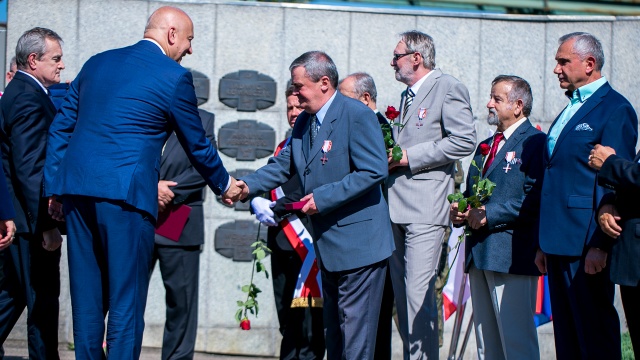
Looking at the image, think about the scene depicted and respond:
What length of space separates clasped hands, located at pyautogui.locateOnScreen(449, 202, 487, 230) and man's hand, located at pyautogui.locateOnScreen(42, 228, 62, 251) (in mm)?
2581

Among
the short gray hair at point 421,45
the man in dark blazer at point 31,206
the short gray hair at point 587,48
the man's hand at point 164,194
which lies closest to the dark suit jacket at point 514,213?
the short gray hair at point 587,48

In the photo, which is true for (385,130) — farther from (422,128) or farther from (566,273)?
(566,273)

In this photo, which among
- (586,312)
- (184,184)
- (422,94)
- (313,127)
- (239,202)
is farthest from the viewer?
(239,202)

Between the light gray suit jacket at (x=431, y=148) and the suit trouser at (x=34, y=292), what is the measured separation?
91.8 inches

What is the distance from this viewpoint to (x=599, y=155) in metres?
5.27

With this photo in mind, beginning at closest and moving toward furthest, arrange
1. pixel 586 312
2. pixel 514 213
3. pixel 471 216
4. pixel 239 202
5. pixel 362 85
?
pixel 586 312, pixel 514 213, pixel 471 216, pixel 362 85, pixel 239 202

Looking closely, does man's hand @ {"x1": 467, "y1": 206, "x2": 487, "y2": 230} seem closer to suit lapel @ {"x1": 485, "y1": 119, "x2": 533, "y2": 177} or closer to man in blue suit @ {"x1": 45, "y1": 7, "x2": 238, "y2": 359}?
suit lapel @ {"x1": 485, "y1": 119, "x2": 533, "y2": 177}

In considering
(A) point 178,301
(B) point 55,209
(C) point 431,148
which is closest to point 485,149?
(C) point 431,148

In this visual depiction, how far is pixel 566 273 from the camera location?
5.66m

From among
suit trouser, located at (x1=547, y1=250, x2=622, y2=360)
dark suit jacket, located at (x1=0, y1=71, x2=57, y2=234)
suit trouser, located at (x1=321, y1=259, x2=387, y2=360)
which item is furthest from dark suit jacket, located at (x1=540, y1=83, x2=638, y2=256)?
dark suit jacket, located at (x1=0, y1=71, x2=57, y2=234)

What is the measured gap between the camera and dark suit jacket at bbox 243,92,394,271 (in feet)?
18.7

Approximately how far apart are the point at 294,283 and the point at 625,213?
9.08 feet

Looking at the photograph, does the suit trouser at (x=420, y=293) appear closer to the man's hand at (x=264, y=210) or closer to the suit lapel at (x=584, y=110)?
the man's hand at (x=264, y=210)

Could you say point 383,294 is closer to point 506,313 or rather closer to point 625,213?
point 506,313
